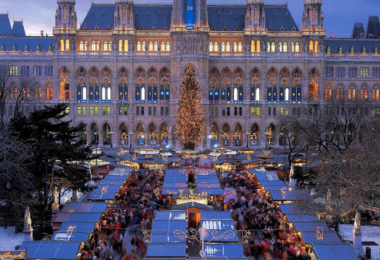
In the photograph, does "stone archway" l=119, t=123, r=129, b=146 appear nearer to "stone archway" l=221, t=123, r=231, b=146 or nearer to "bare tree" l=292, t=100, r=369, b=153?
"stone archway" l=221, t=123, r=231, b=146

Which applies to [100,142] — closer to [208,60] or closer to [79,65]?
[79,65]

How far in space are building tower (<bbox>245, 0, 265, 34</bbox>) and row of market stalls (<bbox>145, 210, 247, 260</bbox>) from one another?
7015 cm

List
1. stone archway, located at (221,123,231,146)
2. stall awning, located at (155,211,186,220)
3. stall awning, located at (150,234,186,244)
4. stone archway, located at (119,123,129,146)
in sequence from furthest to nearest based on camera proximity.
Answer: stone archway, located at (221,123,231,146)
stone archway, located at (119,123,129,146)
stall awning, located at (155,211,186,220)
stall awning, located at (150,234,186,244)

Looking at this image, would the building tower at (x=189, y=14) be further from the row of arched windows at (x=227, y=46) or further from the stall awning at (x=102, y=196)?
the stall awning at (x=102, y=196)

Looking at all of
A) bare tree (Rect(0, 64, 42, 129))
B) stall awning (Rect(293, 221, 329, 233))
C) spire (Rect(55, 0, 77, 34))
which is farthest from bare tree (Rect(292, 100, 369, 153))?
spire (Rect(55, 0, 77, 34))

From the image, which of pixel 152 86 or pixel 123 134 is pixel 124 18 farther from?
pixel 123 134

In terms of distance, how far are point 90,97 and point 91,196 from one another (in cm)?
5915

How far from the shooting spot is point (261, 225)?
113 feet

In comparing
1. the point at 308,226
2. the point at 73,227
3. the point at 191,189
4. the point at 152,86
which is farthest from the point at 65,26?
the point at 308,226

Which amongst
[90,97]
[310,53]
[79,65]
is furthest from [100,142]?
[310,53]

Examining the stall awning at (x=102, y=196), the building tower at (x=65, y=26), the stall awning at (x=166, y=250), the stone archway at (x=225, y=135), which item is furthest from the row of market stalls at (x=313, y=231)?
the building tower at (x=65, y=26)

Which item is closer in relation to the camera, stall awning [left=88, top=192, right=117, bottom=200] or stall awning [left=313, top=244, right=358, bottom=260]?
stall awning [left=313, top=244, right=358, bottom=260]

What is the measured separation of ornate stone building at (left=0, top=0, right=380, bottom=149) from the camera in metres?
94.1

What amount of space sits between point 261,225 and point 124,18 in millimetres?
69775
